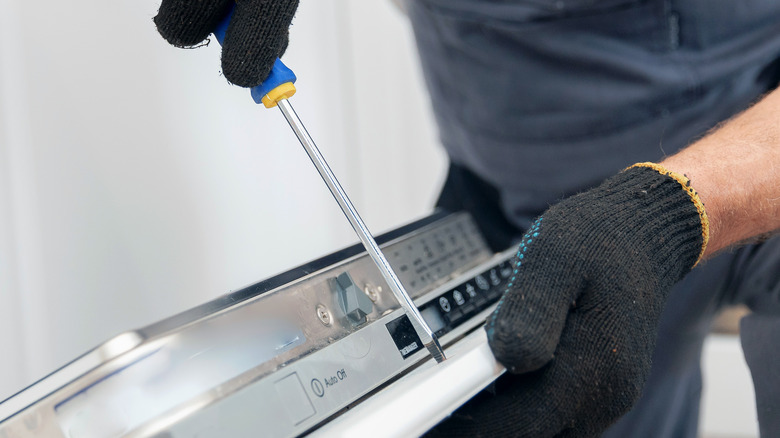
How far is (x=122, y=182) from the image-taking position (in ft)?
1.52

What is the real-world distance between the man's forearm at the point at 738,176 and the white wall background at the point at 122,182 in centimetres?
39

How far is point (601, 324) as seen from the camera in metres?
0.30

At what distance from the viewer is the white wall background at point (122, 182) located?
0.41 meters

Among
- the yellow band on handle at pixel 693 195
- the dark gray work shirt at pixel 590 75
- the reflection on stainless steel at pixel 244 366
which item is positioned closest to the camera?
the reflection on stainless steel at pixel 244 366

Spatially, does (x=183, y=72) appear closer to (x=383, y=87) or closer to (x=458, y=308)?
(x=458, y=308)

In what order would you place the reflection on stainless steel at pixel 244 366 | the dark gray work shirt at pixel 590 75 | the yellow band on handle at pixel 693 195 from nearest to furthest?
the reflection on stainless steel at pixel 244 366 → the yellow band on handle at pixel 693 195 → the dark gray work shirt at pixel 590 75

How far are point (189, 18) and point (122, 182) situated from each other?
20cm

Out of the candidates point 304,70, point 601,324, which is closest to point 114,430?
point 601,324

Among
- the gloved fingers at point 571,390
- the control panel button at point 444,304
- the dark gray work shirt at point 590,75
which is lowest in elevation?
the gloved fingers at point 571,390

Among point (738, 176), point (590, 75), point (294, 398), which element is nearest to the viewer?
point (294, 398)

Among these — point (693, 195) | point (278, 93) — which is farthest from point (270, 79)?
point (693, 195)

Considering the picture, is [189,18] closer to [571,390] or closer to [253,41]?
[253,41]

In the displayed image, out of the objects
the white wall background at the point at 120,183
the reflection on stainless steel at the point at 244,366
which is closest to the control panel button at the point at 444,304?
the reflection on stainless steel at the point at 244,366

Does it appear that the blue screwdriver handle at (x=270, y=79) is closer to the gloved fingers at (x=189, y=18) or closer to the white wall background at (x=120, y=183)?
the gloved fingers at (x=189, y=18)
